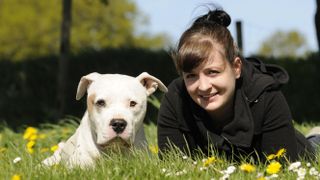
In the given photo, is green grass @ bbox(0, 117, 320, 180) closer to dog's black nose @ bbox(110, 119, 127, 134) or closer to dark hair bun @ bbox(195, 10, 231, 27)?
dog's black nose @ bbox(110, 119, 127, 134)

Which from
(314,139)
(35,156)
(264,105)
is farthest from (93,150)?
(314,139)

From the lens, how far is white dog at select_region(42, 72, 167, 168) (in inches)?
163

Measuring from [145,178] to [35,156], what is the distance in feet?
5.77

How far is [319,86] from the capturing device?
38.1ft

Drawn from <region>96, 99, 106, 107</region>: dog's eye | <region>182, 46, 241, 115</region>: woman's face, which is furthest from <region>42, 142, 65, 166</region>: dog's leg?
<region>182, 46, 241, 115</region>: woman's face

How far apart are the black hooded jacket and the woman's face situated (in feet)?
0.53

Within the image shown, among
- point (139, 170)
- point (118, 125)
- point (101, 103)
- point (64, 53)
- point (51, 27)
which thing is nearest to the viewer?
point (139, 170)

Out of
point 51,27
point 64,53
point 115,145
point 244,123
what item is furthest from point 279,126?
point 51,27

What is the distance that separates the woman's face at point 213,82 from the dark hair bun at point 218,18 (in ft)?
1.31

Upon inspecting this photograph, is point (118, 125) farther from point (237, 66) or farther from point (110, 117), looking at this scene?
point (237, 66)

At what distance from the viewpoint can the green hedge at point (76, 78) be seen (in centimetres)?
1168

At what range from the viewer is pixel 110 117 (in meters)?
4.13

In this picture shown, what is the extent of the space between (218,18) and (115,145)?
129cm

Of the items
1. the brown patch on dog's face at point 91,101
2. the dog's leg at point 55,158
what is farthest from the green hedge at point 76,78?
the brown patch on dog's face at point 91,101
